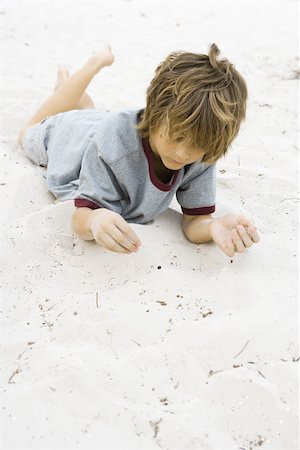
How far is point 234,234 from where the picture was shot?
70.6 inches

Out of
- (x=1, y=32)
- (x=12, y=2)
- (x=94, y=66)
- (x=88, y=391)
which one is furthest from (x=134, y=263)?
(x=12, y=2)

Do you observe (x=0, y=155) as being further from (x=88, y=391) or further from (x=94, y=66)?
(x=88, y=391)

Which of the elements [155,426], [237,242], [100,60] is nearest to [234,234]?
[237,242]

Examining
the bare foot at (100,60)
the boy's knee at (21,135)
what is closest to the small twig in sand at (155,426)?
the boy's knee at (21,135)

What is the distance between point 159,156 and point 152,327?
2.00 feet

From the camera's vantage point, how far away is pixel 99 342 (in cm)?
152

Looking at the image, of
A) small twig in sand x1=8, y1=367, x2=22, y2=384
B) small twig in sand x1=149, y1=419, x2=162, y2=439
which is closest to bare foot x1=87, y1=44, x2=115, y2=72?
small twig in sand x1=8, y1=367, x2=22, y2=384

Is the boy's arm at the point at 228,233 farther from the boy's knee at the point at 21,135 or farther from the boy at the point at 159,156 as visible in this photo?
the boy's knee at the point at 21,135

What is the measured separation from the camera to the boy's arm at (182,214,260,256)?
1.79 metres

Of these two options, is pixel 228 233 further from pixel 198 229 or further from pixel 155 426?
pixel 155 426

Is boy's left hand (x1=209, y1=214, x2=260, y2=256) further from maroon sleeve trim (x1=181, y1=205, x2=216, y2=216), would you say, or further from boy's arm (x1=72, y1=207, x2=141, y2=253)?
boy's arm (x1=72, y1=207, x2=141, y2=253)

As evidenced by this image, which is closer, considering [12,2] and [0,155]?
[0,155]


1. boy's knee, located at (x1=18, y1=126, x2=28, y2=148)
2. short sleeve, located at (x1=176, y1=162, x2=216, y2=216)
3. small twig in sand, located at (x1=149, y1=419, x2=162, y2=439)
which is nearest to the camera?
small twig in sand, located at (x1=149, y1=419, x2=162, y2=439)

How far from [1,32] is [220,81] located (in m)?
2.74
